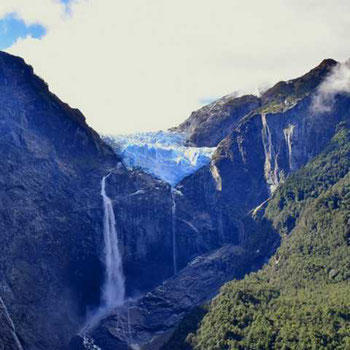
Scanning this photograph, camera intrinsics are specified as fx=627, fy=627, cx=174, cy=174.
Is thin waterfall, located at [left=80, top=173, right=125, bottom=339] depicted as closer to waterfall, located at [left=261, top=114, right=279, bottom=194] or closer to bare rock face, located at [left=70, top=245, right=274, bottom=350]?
bare rock face, located at [left=70, top=245, right=274, bottom=350]

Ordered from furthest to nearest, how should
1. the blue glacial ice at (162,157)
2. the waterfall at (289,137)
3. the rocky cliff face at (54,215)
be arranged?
the blue glacial ice at (162,157) → the waterfall at (289,137) → the rocky cliff face at (54,215)

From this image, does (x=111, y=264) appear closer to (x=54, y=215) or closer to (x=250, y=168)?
(x=54, y=215)

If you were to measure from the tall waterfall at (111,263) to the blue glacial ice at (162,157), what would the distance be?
84.3ft

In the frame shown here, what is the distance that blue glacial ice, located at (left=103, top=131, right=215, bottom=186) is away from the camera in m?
162

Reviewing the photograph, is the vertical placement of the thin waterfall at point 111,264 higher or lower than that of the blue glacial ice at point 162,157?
lower

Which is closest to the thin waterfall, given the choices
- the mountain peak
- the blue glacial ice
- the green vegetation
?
the blue glacial ice

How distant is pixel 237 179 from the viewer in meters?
156

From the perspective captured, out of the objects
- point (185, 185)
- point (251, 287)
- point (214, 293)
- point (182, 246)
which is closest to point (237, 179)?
point (185, 185)

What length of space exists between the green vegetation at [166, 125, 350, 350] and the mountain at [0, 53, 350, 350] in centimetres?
35

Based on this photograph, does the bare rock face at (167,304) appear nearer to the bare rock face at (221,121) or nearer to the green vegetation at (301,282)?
the green vegetation at (301,282)

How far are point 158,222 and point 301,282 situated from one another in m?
42.1

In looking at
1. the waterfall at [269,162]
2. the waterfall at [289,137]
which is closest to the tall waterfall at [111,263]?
the waterfall at [269,162]

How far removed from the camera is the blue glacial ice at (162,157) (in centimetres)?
16150

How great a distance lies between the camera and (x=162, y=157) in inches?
6619
